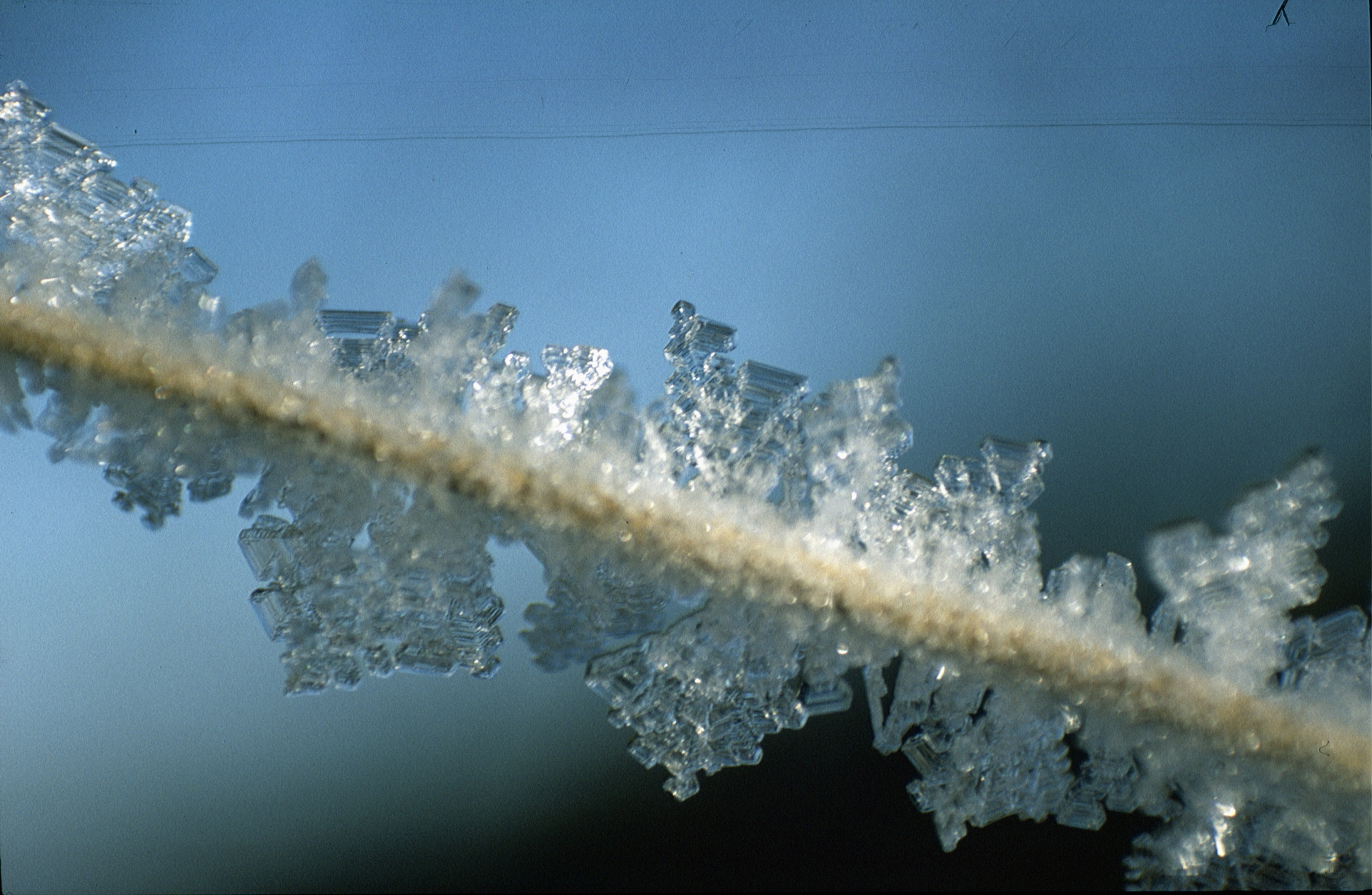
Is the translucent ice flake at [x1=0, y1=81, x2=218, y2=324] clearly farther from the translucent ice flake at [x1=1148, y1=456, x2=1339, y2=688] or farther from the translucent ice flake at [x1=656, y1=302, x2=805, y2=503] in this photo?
the translucent ice flake at [x1=1148, y1=456, x2=1339, y2=688]

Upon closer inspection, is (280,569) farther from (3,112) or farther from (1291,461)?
(1291,461)

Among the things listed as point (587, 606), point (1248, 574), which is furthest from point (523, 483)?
point (1248, 574)

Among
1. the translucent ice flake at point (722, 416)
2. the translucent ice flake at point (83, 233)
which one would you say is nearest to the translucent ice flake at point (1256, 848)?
the translucent ice flake at point (722, 416)

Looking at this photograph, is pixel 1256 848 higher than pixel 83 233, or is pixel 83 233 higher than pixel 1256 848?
pixel 83 233

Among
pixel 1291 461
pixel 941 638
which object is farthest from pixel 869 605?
pixel 1291 461

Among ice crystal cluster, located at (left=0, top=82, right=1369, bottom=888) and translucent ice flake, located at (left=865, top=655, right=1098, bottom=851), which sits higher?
ice crystal cluster, located at (left=0, top=82, right=1369, bottom=888)

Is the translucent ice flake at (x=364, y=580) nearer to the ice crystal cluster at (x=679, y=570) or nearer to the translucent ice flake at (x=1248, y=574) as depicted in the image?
the ice crystal cluster at (x=679, y=570)

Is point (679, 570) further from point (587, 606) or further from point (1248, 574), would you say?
point (1248, 574)

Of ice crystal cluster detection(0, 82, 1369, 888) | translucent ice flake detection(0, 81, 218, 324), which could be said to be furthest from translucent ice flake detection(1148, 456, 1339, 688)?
translucent ice flake detection(0, 81, 218, 324)
